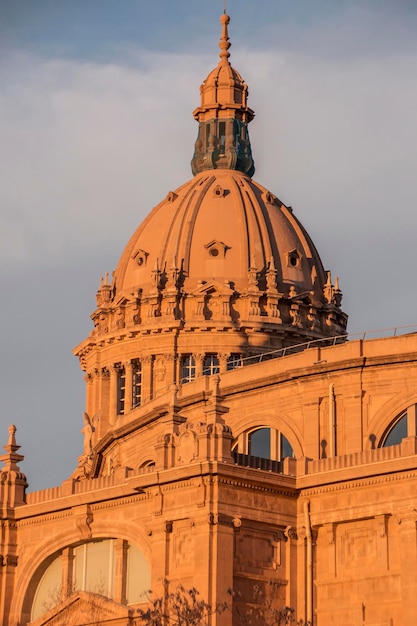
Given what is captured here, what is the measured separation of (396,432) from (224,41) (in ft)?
206

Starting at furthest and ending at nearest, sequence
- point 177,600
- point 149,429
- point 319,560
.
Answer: point 149,429 → point 319,560 → point 177,600

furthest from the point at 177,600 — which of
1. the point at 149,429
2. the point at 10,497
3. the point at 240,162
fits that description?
the point at 240,162

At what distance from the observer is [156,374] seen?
5020 inches

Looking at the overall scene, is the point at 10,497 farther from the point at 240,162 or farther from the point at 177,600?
the point at 240,162

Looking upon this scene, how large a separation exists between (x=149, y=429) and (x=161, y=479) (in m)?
20.5

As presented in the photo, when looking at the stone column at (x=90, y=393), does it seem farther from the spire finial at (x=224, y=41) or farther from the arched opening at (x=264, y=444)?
the arched opening at (x=264, y=444)

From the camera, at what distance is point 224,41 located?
5743 inches

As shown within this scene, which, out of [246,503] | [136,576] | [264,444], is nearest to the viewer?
[246,503]

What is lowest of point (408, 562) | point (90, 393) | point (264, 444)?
point (408, 562)

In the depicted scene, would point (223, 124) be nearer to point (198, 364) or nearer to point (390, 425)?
point (198, 364)

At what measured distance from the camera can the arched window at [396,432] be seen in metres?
88.5

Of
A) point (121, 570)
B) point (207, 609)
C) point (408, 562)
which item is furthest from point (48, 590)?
point (408, 562)

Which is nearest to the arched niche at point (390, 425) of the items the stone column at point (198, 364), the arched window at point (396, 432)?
the arched window at point (396, 432)

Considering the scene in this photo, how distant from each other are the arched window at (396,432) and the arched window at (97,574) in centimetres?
1320
